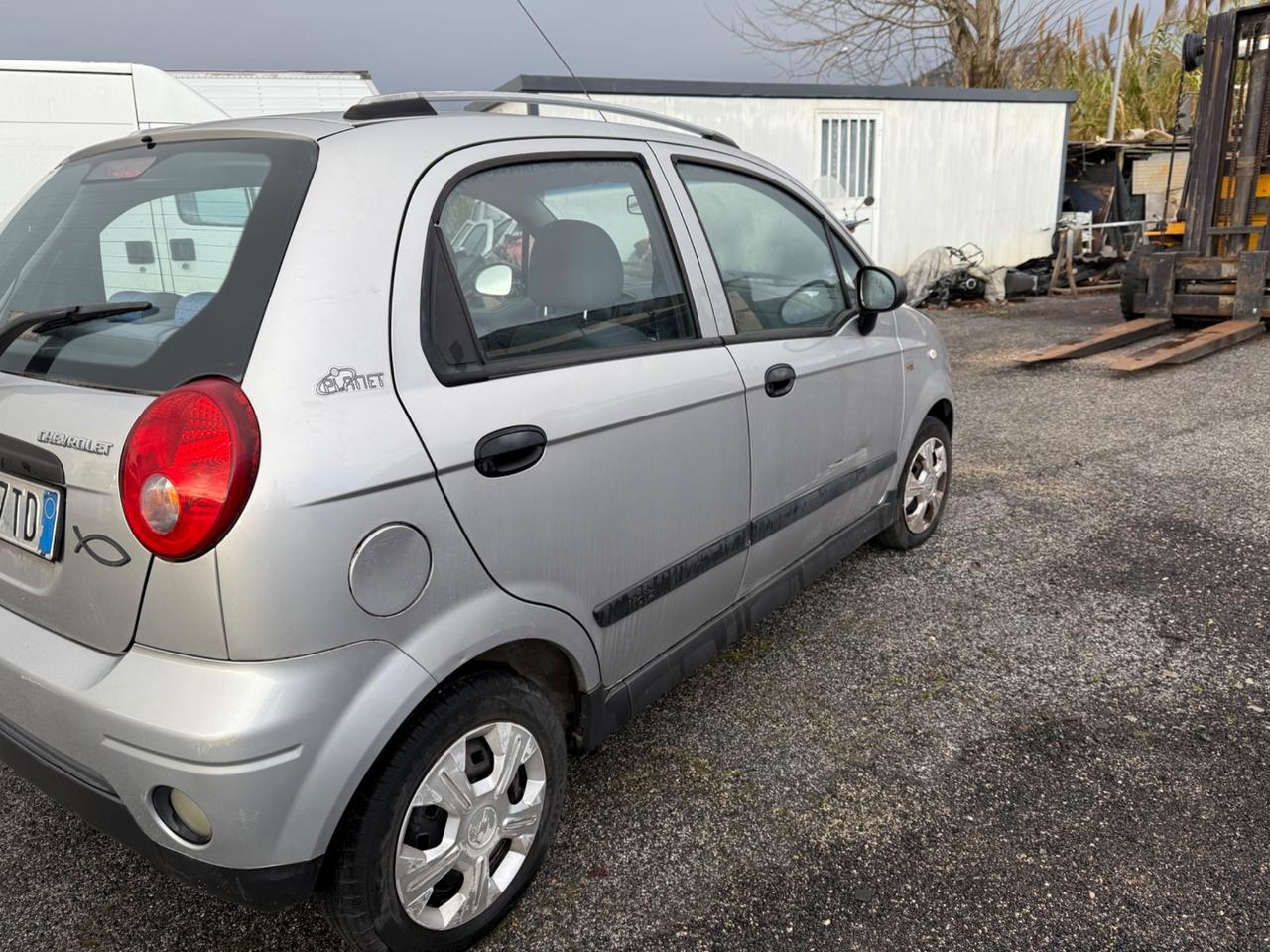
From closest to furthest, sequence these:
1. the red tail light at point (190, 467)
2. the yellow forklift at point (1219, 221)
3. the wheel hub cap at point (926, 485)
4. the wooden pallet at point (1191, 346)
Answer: the red tail light at point (190, 467) → the wheel hub cap at point (926, 485) → the wooden pallet at point (1191, 346) → the yellow forklift at point (1219, 221)

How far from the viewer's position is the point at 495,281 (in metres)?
2.03

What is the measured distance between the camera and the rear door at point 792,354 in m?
2.65

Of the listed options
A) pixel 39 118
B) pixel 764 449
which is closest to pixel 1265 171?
pixel 764 449

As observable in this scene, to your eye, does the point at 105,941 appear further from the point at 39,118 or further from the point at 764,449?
the point at 39,118

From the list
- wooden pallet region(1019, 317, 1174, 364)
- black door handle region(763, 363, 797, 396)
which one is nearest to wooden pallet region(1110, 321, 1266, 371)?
wooden pallet region(1019, 317, 1174, 364)

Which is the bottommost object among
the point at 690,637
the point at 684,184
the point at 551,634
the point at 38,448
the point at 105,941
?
the point at 105,941

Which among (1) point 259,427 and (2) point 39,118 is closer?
(1) point 259,427

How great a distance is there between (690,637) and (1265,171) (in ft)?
29.6

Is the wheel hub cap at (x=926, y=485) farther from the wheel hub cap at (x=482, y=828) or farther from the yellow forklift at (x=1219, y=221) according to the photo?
the yellow forklift at (x=1219, y=221)

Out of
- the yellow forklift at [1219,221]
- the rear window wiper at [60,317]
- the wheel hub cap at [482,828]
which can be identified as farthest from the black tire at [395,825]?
the yellow forklift at [1219,221]

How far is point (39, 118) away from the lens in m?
7.60

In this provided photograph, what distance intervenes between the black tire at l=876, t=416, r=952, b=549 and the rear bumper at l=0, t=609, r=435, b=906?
2.53m

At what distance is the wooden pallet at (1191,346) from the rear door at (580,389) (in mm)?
6220

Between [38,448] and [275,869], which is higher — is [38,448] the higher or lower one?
the higher one
